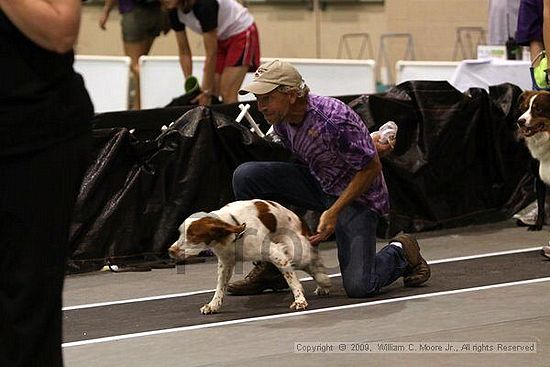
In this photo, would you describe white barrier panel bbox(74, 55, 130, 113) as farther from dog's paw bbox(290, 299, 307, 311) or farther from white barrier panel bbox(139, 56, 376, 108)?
dog's paw bbox(290, 299, 307, 311)

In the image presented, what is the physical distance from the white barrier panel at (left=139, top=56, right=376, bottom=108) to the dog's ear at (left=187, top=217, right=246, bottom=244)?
163 inches

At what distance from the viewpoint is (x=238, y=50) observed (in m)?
8.08

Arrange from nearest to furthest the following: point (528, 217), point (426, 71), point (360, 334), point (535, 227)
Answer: point (360, 334), point (535, 227), point (528, 217), point (426, 71)

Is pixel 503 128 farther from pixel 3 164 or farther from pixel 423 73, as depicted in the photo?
pixel 3 164

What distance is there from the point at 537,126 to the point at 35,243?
156 inches

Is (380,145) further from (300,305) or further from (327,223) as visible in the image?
(300,305)

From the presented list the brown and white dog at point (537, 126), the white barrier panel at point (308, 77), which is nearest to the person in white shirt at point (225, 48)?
the white barrier panel at point (308, 77)

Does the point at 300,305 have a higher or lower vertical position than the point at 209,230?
lower

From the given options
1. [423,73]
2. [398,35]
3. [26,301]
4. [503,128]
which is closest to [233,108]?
[503,128]

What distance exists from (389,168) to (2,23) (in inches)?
164

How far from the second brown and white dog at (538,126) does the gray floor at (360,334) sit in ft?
3.56

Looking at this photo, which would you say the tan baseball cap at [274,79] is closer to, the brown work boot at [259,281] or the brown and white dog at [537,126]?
the brown work boot at [259,281]

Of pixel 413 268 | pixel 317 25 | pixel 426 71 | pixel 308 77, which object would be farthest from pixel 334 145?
pixel 317 25

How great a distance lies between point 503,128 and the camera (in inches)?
259
